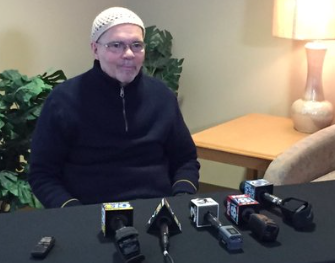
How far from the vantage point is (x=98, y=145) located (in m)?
1.65

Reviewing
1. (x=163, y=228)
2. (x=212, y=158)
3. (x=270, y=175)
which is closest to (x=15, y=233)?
(x=163, y=228)

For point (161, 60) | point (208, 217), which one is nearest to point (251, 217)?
point (208, 217)

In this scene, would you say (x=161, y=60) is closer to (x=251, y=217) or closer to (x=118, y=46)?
(x=118, y=46)

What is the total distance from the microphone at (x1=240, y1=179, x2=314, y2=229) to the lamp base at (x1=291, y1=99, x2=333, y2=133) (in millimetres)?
1411

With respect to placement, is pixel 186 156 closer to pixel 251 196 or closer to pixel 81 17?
pixel 251 196

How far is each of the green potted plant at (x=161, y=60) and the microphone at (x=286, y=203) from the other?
6.00 feet

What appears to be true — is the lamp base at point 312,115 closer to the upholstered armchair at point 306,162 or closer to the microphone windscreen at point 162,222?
the upholstered armchair at point 306,162

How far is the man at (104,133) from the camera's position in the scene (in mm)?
1631

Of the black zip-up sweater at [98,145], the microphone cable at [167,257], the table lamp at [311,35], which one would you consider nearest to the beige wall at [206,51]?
the table lamp at [311,35]

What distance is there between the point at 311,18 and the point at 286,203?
1.40 m

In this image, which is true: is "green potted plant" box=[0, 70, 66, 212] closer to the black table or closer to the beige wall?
the beige wall

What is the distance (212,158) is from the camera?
241 centimetres

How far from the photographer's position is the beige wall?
107 inches

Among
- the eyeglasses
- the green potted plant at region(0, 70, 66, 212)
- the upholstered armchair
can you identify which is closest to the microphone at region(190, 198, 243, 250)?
the eyeglasses
